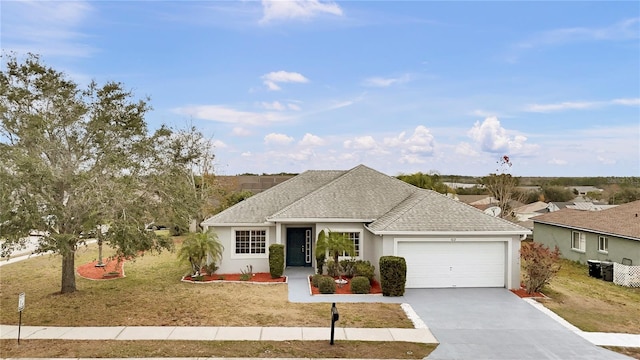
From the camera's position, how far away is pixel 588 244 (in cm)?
2364

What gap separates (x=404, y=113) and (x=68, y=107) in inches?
770

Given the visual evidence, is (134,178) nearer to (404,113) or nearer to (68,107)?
(68,107)

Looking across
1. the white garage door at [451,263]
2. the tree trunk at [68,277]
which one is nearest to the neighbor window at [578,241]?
the white garage door at [451,263]

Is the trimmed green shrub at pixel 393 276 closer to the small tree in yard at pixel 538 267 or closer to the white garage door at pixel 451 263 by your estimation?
the white garage door at pixel 451 263

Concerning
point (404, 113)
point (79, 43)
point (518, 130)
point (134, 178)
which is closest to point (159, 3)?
point (79, 43)

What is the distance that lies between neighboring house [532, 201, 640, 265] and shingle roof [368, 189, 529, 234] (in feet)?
25.6

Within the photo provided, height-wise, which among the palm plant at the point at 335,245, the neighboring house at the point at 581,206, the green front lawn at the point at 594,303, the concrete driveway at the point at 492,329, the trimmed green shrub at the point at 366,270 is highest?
the neighboring house at the point at 581,206

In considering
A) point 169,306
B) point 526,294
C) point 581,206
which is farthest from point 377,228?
point 581,206

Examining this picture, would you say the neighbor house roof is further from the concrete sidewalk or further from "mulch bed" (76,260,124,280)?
the concrete sidewalk

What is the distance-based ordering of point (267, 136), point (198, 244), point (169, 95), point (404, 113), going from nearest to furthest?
point (198, 244) → point (169, 95) → point (404, 113) → point (267, 136)

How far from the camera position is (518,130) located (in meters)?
30.2

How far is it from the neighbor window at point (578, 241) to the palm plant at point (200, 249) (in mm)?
20326

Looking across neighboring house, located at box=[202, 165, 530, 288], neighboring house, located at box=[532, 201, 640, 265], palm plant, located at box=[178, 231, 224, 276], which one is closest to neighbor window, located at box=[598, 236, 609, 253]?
neighboring house, located at box=[532, 201, 640, 265]

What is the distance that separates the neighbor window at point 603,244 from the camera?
2218 cm
